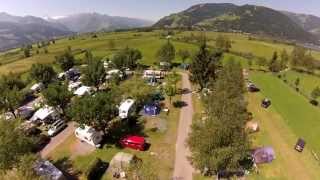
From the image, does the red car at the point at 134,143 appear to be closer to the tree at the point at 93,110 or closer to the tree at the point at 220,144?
the tree at the point at 93,110

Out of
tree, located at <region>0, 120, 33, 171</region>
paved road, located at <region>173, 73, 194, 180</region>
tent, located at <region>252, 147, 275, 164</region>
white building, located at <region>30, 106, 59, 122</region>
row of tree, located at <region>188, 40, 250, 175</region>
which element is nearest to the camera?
tree, located at <region>0, 120, 33, 171</region>

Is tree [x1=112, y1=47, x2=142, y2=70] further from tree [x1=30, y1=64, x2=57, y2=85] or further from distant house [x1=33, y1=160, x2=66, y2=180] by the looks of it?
distant house [x1=33, y1=160, x2=66, y2=180]

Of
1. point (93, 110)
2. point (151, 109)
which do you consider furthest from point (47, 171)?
point (151, 109)

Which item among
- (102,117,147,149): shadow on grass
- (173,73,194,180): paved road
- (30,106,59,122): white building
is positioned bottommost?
(173,73,194,180): paved road

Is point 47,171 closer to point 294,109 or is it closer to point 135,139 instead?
point 135,139

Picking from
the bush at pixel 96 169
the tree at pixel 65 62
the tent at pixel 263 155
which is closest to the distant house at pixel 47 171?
the bush at pixel 96 169

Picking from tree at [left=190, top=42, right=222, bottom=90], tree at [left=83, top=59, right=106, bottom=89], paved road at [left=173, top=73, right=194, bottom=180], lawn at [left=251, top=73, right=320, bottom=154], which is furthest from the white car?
lawn at [left=251, top=73, right=320, bottom=154]

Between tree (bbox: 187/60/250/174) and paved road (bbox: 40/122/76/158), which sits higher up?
tree (bbox: 187/60/250/174)

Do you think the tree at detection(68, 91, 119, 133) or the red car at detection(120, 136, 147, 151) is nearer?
the tree at detection(68, 91, 119, 133)
